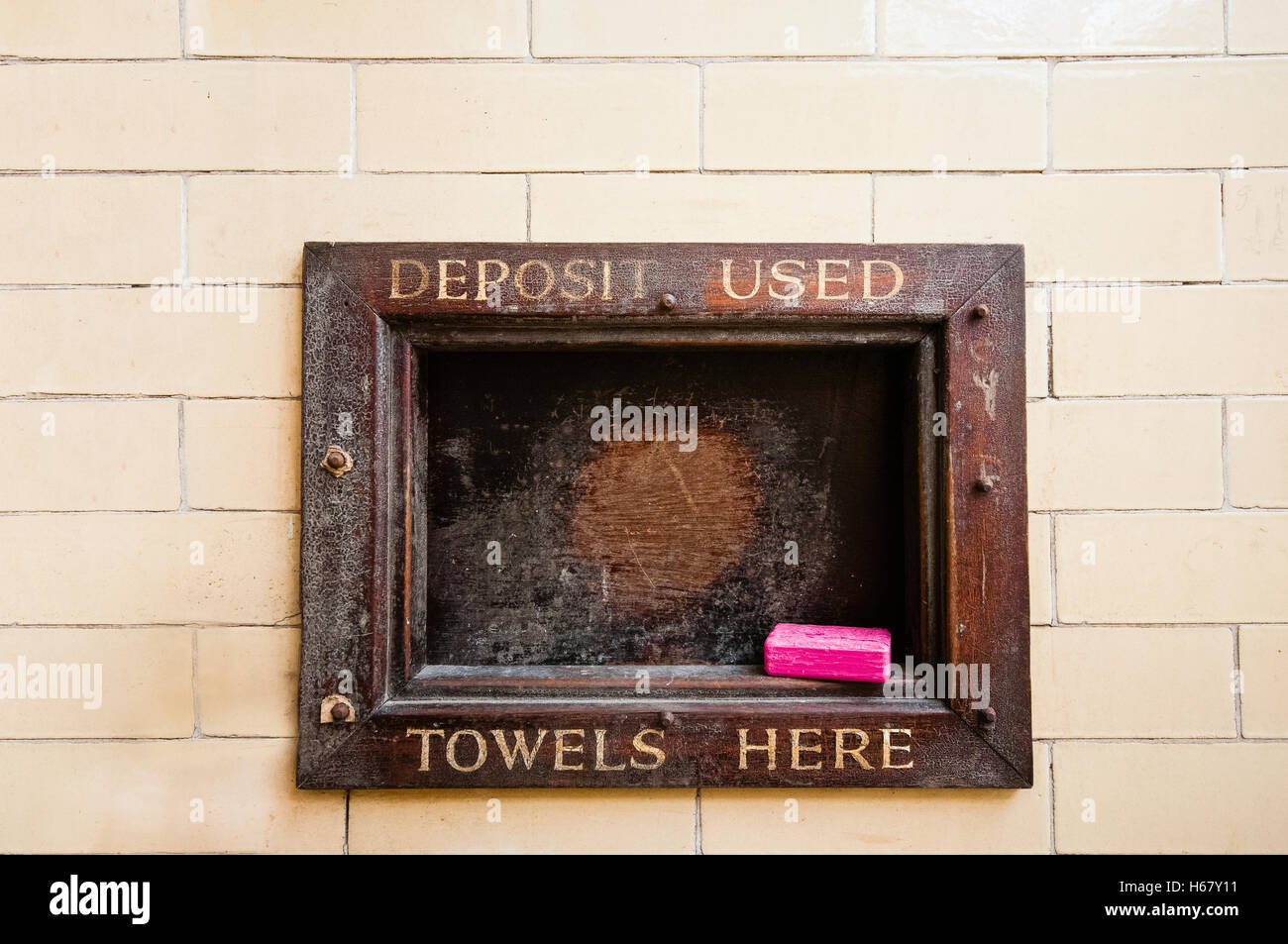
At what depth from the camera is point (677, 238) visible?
4.04 ft

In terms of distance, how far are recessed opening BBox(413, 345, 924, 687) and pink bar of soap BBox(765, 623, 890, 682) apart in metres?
0.08

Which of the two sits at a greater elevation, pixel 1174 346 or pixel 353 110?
pixel 353 110

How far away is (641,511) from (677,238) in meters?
0.52

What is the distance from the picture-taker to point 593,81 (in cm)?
123

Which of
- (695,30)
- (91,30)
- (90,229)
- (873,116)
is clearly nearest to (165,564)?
(90,229)

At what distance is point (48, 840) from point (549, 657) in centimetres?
96

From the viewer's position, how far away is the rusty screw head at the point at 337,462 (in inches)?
46.9

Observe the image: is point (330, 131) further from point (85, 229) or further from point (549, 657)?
point (549, 657)

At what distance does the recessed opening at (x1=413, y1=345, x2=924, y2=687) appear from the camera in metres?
1.34

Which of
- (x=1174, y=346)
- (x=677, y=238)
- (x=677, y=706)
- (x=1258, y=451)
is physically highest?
(x=677, y=238)

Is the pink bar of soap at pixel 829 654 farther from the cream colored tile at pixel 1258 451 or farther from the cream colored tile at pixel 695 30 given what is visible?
the cream colored tile at pixel 695 30

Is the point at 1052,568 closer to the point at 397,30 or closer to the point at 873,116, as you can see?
the point at 873,116

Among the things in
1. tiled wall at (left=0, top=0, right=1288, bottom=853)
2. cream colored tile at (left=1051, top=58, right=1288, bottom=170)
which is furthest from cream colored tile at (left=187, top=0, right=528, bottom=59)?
cream colored tile at (left=1051, top=58, right=1288, bottom=170)

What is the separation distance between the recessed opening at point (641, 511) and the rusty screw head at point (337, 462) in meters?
0.18
